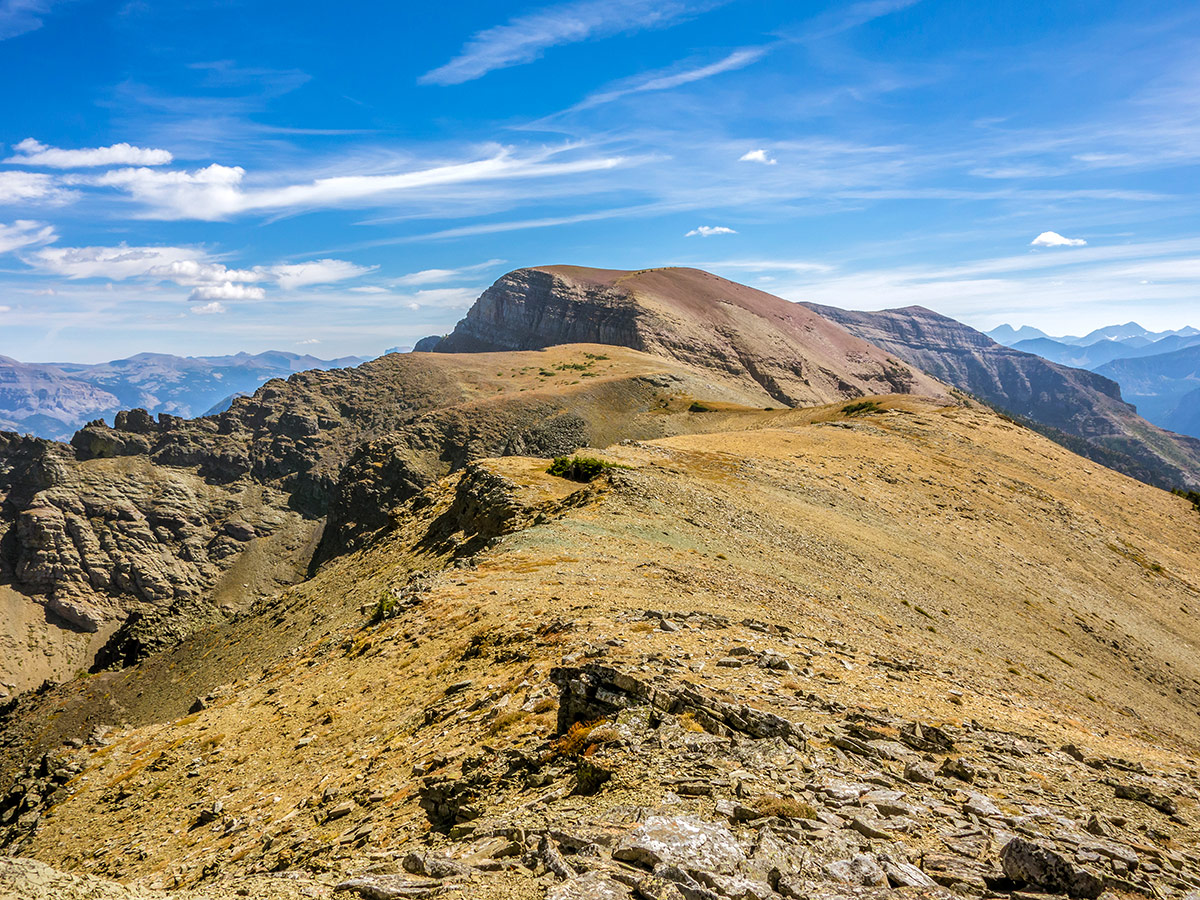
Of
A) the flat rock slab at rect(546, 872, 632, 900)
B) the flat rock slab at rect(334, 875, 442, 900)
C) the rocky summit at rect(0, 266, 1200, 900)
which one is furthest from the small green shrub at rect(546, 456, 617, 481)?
the flat rock slab at rect(546, 872, 632, 900)

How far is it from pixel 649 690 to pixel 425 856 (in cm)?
437

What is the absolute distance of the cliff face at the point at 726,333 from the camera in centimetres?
14975

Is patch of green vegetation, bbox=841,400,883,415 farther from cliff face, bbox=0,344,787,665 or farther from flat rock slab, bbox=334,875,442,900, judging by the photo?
flat rock slab, bbox=334,875,442,900

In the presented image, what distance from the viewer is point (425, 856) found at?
7484 millimetres

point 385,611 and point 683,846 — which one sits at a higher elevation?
point 683,846

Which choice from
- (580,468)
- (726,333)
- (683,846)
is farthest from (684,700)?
(726,333)

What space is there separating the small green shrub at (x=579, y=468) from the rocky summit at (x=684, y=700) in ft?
0.64

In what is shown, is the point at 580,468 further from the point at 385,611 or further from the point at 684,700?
the point at 684,700

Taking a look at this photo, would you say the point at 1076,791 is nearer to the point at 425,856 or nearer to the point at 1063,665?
the point at 425,856

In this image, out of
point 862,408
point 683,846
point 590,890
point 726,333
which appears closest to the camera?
point 590,890

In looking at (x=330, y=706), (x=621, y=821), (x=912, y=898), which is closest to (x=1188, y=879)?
(x=912, y=898)

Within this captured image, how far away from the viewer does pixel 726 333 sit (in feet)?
518

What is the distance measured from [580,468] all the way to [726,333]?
434 feet

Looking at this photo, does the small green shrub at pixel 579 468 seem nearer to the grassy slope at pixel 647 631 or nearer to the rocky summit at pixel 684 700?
the rocky summit at pixel 684 700
